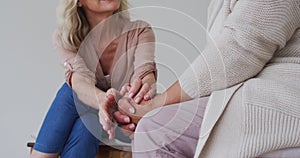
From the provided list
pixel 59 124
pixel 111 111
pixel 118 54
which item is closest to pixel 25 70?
pixel 59 124

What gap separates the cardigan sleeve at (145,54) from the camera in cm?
89

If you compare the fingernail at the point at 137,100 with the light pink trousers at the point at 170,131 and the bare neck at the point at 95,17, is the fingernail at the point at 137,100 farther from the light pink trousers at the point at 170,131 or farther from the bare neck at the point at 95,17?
the bare neck at the point at 95,17

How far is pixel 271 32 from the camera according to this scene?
0.68m

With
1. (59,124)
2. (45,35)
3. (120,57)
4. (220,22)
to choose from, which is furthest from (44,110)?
(220,22)

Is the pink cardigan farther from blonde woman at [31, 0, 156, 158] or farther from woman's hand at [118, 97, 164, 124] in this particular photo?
woman's hand at [118, 97, 164, 124]

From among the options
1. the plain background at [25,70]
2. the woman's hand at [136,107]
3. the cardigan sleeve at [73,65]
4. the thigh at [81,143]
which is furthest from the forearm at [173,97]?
the plain background at [25,70]

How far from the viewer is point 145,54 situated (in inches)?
35.8

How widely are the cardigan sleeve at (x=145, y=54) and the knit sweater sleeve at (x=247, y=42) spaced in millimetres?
196

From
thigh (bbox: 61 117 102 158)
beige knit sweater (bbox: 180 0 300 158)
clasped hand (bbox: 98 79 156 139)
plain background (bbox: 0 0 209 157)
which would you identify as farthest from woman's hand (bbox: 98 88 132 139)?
plain background (bbox: 0 0 209 157)

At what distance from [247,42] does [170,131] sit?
213 mm

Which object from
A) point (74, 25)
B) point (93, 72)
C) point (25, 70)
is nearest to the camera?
point (93, 72)

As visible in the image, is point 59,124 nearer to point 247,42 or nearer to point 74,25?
point 74,25

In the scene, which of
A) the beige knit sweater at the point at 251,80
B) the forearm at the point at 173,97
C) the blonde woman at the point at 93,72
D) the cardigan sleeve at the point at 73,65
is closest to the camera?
the beige knit sweater at the point at 251,80

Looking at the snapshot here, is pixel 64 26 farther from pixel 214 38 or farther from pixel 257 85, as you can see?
pixel 257 85
